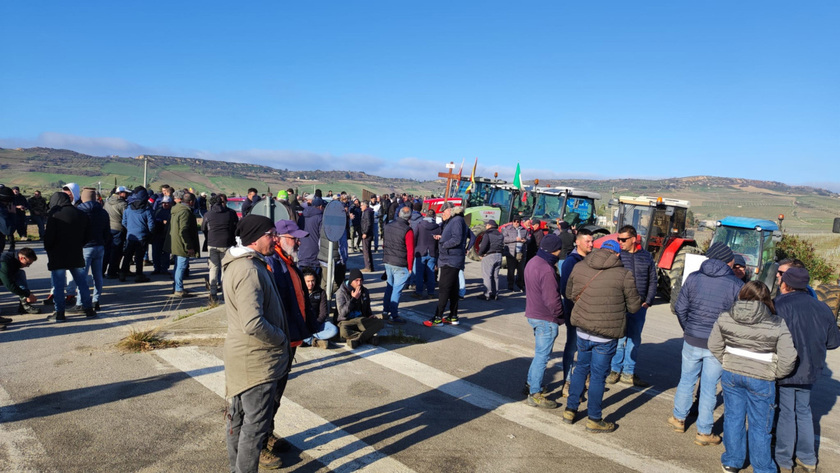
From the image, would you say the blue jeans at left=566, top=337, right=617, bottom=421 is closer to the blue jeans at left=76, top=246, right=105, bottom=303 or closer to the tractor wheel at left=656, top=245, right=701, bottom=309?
the blue jeans at left=76, top=246, right=105, bottom=303

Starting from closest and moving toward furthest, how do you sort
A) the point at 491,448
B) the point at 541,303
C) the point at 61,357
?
the point at 491,448
the point at 541,303
the point at 61,357

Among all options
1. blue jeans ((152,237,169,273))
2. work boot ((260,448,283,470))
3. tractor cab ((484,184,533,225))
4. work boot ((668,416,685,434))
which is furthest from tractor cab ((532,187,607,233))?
work boot ((260,448,283,470))

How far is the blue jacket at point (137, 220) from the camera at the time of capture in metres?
10.6

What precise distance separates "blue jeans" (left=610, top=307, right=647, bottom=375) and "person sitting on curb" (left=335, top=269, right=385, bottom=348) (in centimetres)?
324

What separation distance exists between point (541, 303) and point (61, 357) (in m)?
5.58

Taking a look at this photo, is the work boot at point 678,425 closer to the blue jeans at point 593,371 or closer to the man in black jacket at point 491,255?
the blue jeans at point 593,371

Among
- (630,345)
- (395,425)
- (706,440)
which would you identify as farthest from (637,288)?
(395,425)

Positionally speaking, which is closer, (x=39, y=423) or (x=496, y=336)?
(x=39, y=423)

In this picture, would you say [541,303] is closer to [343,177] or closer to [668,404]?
[668,404]

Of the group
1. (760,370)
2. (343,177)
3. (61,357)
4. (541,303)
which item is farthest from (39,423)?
(343,177)

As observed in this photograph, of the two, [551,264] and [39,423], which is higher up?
[551,264]

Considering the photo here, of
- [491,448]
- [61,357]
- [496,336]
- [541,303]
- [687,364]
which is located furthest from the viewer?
[496,336]

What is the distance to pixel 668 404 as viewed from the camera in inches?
239

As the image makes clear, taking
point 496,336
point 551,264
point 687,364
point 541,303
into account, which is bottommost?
point 496,336
